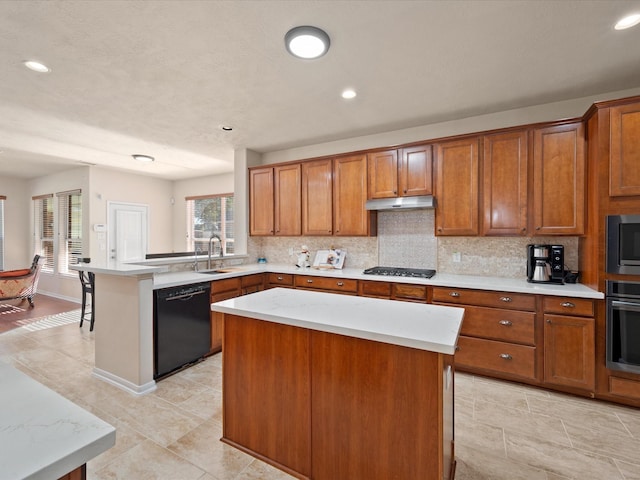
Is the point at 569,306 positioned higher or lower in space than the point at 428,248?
lower

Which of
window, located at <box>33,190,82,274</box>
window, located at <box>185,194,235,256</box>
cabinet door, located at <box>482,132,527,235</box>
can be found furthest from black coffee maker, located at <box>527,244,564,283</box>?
window, located at <box>33,190,82,274</box>

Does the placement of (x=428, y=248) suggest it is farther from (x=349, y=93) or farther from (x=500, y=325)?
(x=349, y=93)

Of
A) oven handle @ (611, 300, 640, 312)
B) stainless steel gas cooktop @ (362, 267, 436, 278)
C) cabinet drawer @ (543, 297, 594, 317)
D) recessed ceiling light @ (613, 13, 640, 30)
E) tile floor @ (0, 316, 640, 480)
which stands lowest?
tile floor @ (0, 316, 640, 480)

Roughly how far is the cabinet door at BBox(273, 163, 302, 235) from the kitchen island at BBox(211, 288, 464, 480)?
8.02ft

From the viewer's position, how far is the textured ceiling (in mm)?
1903

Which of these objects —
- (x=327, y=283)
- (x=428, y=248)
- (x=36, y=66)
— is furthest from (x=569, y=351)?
(x=36, y=66)

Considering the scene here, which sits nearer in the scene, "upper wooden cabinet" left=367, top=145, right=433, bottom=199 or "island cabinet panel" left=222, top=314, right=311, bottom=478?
"island cabinet panel" left=222, top=314, right=311, bottom=478

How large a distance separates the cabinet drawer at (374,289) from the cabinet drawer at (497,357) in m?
0.86

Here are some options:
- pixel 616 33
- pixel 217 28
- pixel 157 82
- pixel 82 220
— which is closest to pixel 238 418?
pixel 217 28

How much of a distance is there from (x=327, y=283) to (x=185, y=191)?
5.12 metres

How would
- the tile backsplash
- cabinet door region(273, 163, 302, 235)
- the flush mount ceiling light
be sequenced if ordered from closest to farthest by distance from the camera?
the flush mount ceiling light → the tile backsplash → cabinet door region(273, 163, 302, 235)

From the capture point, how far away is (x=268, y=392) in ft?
5.93

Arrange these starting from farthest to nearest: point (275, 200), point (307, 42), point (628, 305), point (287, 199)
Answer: point (275, 200) → point (287, 199) → point (628, 305) → point (307, 42)

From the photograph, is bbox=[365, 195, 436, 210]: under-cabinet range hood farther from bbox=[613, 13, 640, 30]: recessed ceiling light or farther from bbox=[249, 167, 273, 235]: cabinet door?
bbox=[613, 13, 640, 30]: recessed ceiling light
